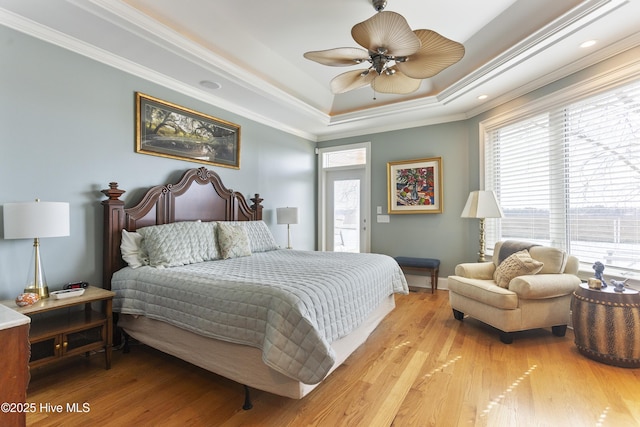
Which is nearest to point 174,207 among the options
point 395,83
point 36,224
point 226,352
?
point 36,224

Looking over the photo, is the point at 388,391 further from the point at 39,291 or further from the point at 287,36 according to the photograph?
the point at 287,36

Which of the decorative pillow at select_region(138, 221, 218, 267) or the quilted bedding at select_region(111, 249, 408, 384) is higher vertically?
the decorative pillow at select_region(138, 221, 218, 267)

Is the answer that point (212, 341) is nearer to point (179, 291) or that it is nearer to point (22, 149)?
point (179, 291)

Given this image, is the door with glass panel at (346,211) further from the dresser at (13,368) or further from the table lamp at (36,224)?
the dresser at (13,368)

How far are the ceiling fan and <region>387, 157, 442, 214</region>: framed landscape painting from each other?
2.07 meters

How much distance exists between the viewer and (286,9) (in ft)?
8.38

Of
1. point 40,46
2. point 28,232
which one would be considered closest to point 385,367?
point 28,232

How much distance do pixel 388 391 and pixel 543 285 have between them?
1.74m

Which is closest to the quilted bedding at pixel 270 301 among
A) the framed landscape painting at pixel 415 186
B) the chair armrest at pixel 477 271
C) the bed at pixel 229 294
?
the bed at pixel 229 294

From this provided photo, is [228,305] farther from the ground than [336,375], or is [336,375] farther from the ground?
[228,305]

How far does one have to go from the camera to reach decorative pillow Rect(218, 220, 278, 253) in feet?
11.8

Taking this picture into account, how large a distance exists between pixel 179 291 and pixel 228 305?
1.62 ft

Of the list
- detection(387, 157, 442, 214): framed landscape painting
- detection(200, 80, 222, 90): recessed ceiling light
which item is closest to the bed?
detection(200, 80, 222, 90): recessed ceiling light

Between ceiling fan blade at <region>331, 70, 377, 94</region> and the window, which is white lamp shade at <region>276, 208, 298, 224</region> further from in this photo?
the window
